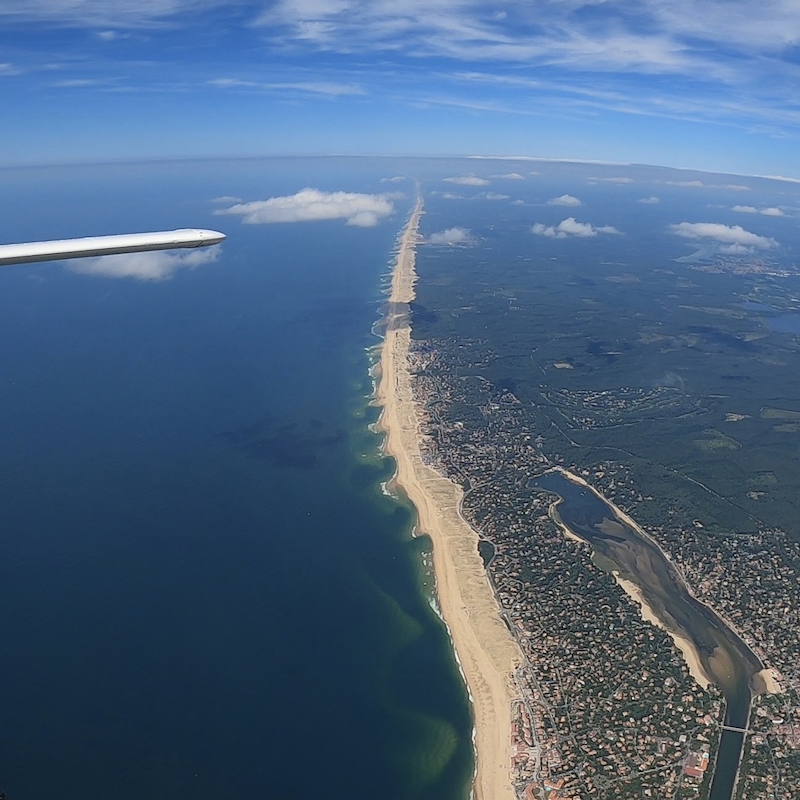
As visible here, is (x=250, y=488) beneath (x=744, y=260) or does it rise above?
beneath

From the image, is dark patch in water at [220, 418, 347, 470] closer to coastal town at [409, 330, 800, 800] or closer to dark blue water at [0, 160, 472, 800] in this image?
dark blue water at [0, 160, 472, 800]

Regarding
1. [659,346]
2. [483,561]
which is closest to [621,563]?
[483,561]

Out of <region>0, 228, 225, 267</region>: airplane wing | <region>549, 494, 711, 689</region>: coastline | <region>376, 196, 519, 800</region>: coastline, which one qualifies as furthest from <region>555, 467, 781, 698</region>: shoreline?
<region>0, 228, 225, 267</region>: airplane wing

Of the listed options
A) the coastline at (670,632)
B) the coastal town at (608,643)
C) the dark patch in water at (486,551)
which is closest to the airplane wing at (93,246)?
the dark patch in water at (486,551)

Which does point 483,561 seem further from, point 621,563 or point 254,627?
point 254,627

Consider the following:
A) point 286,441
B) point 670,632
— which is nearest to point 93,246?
point 286,441

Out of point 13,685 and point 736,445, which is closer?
point 13,685

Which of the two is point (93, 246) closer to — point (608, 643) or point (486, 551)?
point (486, 551)
